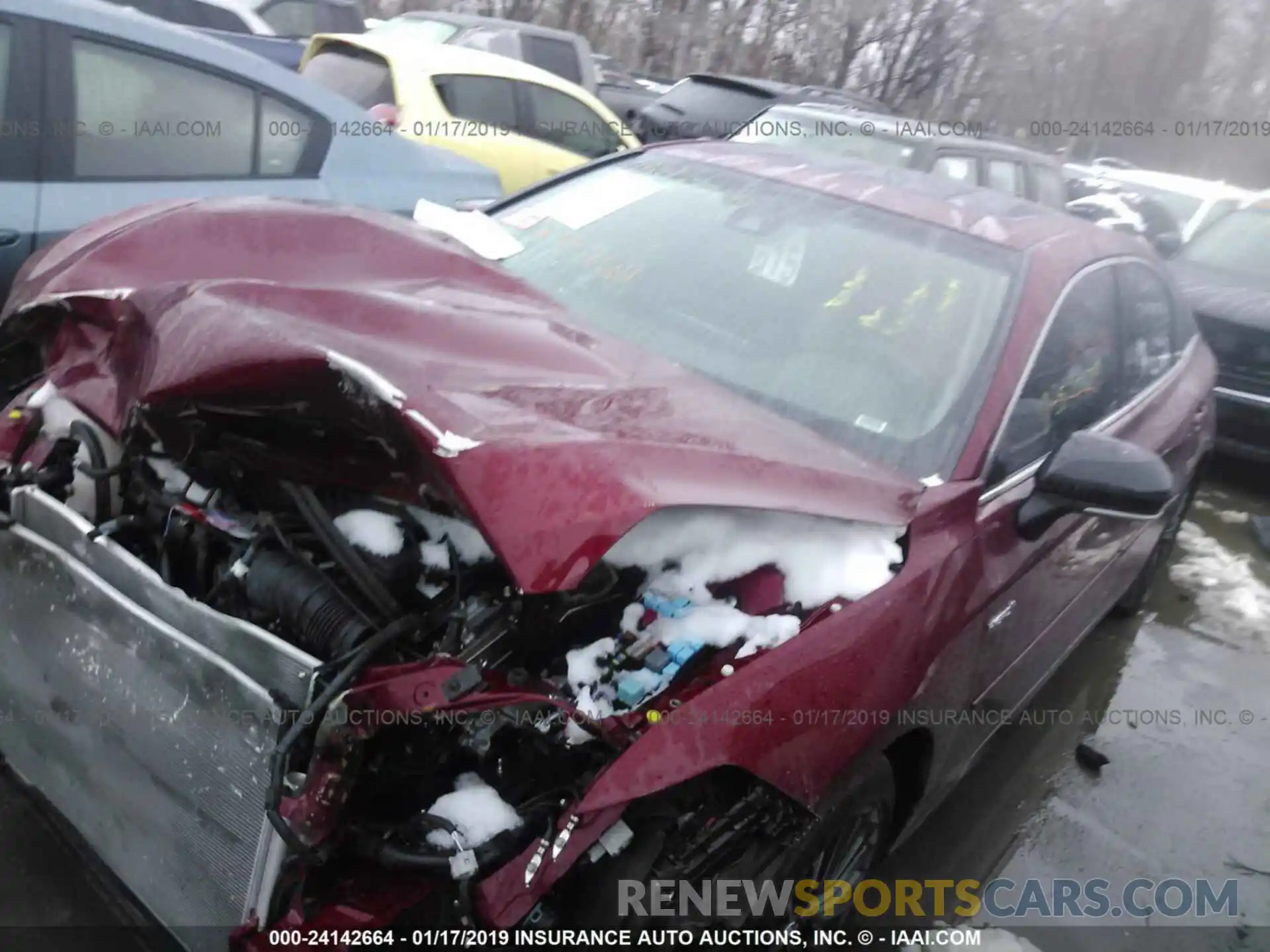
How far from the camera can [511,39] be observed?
9641 millimetres

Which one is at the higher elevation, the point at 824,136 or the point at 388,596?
the point at 824,136

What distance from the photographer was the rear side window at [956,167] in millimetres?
6898

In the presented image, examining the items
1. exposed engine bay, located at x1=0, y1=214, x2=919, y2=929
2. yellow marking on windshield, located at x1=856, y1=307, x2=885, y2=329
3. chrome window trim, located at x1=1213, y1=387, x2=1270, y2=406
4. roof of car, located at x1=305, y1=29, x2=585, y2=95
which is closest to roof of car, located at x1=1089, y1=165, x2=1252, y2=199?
chrome window trim, located at x1=1213, y1=387, x2=1270, y2=406

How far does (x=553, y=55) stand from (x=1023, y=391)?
9030 mm

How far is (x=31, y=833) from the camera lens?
2324mm

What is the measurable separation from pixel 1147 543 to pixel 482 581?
9.50 feet

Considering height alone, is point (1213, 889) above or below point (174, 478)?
below

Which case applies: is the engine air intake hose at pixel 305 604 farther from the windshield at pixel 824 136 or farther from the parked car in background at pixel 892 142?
the windshield at pixel 824 136

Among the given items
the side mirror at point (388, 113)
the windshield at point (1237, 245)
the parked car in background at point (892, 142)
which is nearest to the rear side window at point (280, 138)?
the side mirror at point (388, 113)

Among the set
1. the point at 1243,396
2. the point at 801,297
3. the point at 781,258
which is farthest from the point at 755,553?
the point at 1243,396

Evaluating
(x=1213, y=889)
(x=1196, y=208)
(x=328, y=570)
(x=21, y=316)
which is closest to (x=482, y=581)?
(x=328, y=570)

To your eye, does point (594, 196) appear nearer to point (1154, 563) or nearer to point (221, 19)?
point (1154, 563)

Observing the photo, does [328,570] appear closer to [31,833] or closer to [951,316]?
[31,833]

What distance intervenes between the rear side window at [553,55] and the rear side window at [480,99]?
309 cm
